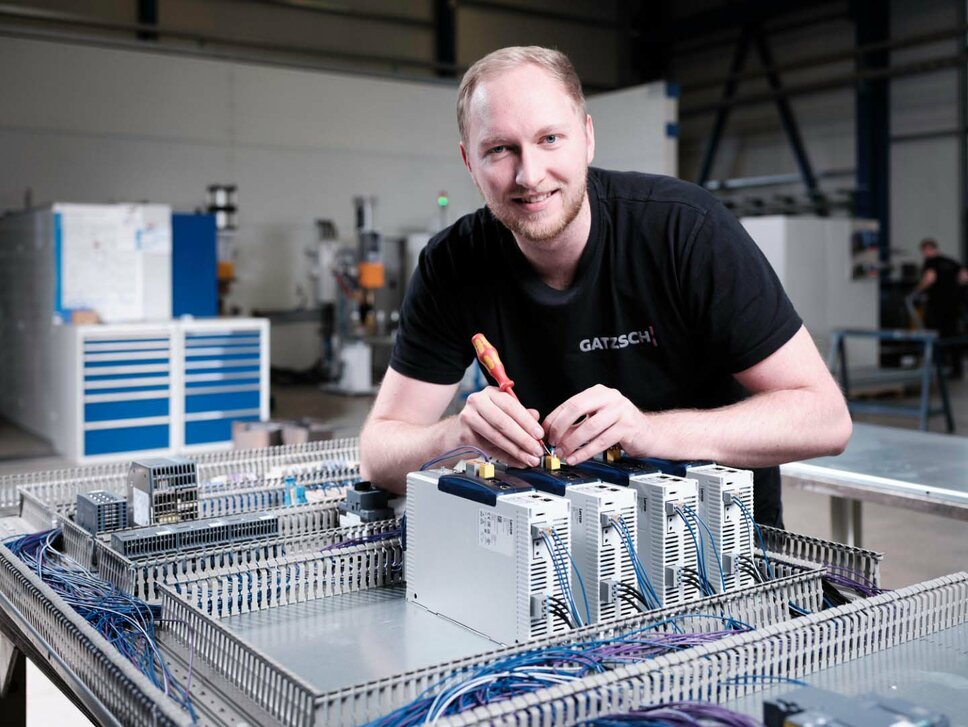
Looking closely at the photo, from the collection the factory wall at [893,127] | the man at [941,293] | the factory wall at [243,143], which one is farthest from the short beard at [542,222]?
the factory wall at [893,127]

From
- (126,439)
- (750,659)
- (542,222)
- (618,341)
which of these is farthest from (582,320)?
(126,439)

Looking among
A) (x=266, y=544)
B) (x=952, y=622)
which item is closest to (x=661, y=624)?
(x=952, y=622)

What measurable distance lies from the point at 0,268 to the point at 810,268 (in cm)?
605

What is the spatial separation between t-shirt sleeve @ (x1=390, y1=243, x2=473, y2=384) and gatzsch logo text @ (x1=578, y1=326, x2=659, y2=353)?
0.20 metres

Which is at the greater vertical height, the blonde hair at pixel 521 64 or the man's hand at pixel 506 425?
the blonde hair at pixel 521 64

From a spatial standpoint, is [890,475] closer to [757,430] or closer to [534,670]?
[757,430]

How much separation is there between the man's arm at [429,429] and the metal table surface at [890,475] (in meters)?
0.93

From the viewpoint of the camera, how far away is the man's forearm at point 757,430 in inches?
44.4

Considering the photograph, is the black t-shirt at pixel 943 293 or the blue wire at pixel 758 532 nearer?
the blue wire at pixel 758 532

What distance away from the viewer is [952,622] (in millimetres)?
983

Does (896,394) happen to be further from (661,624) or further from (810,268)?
(661,624)

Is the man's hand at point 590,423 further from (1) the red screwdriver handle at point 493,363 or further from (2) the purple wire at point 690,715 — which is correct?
(2) the purple wire at point 690,715

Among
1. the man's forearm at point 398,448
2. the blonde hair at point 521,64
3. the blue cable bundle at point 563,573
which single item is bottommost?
the blue cable bundle at point 563,573

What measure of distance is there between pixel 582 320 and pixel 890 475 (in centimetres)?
101
